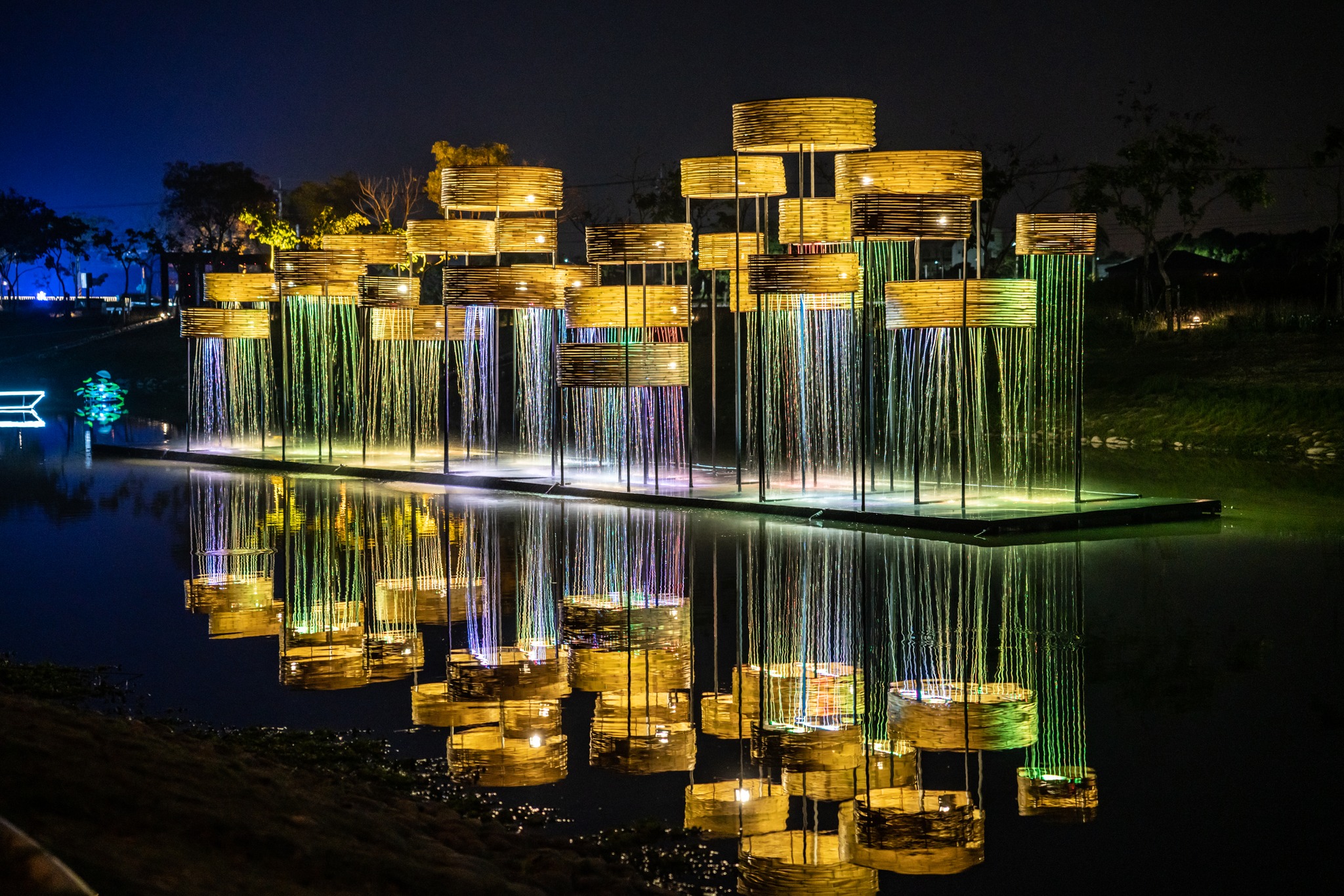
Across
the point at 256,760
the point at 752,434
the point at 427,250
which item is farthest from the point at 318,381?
the point at 256,760

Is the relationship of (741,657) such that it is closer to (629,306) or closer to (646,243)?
(646,243)

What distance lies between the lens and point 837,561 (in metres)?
13.2

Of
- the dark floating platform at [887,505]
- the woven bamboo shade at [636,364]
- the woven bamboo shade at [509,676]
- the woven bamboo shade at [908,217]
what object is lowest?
the woven bamboo shade at [509,676]

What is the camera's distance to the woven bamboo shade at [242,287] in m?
25.0

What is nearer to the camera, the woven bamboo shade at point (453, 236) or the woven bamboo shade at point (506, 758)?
the woven bamboo shade at point (506, 758)

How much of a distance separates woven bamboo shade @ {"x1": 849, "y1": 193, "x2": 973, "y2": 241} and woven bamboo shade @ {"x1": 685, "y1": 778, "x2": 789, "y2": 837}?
9297 millimetres

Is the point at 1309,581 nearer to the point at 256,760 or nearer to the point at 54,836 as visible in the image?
the point at 256,760

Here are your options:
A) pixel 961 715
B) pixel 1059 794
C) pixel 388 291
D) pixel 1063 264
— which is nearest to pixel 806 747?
pixel 961 715

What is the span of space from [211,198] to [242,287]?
60671 mm

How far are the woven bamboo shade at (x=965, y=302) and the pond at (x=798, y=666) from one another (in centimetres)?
Result: 222

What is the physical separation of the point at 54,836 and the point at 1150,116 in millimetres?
38362

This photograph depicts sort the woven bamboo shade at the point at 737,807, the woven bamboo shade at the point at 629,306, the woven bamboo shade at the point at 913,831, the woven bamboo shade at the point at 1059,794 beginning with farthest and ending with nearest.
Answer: the woven bamboo shade at the point at 629,306 < the woven bamboo shade at the point at 1059,794 < the woven bamboo shade at the point at 737,807 < the woven bamboo shade at the point at 913,831

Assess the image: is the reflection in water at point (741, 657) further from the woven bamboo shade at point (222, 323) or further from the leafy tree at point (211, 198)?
the leafy tree at point (211, 198)

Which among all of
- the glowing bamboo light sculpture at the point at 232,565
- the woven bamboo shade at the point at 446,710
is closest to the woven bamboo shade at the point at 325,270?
the glowing bamboo light sculpture at the point at 232,565
